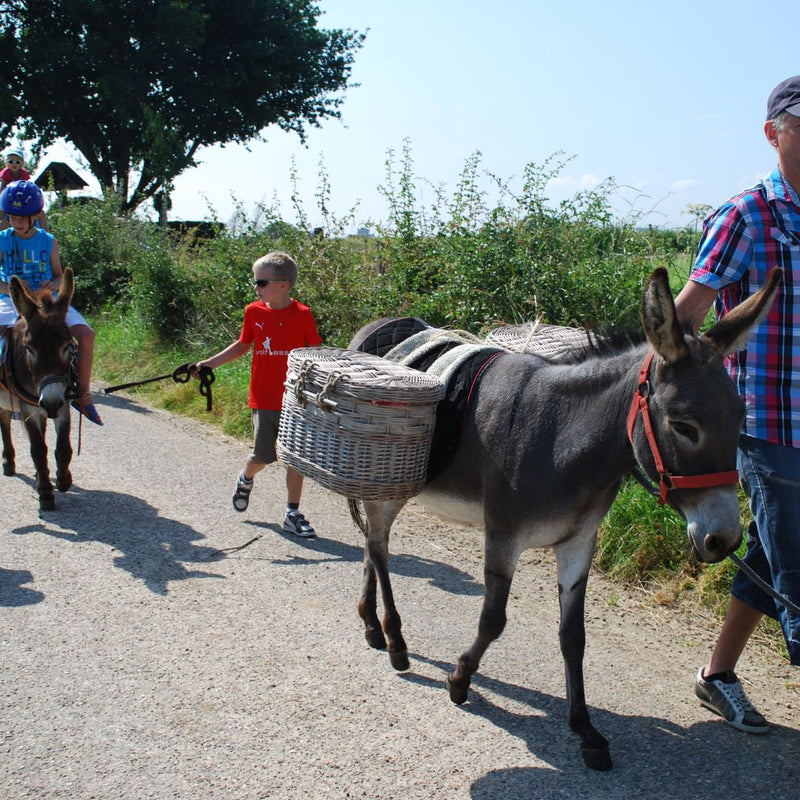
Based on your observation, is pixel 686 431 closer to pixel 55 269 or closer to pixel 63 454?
pixel 63 454

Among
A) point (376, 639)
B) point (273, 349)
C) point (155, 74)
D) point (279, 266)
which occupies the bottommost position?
point (376, 639)

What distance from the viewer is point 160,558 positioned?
487 cm

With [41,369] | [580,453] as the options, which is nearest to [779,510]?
[580,453]

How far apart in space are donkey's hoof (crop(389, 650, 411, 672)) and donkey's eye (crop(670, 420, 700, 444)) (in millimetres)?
1768

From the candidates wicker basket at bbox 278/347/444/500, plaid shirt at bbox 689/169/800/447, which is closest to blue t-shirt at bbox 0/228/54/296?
wicker basket at bbox 278/347/444/500

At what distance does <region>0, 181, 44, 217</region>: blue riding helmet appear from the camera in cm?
637

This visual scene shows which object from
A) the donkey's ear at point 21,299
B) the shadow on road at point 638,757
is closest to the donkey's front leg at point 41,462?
the donkey's ear at point 21,299

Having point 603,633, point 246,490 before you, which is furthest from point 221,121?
point 603,633

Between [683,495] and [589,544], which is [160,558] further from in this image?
[683,495]

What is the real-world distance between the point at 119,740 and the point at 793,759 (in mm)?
2540

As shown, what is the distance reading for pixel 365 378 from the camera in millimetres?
3158

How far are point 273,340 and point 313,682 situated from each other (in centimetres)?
271

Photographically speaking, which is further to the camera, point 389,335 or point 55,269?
point 55,269

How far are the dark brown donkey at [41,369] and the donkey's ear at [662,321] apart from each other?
15.0ft
